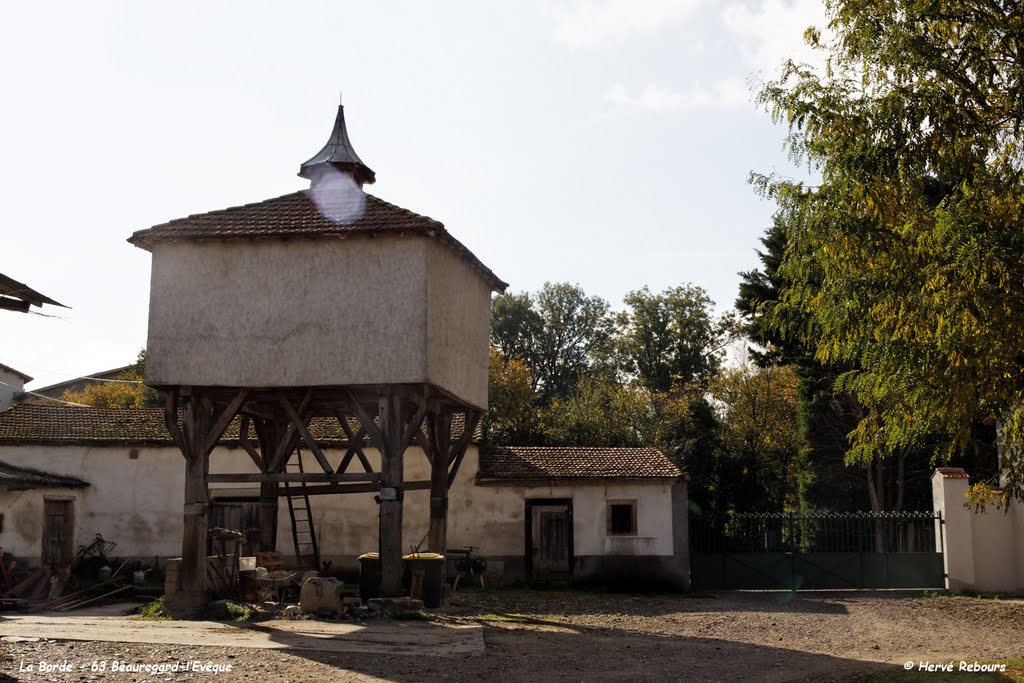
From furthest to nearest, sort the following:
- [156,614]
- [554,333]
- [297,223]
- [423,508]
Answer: [554,333] → [423,508] → [297,223] → [156,614]

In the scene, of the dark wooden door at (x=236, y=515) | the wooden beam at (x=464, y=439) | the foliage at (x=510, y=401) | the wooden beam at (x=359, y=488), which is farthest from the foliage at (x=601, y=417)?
the wooden beam at (x=359, y=488)

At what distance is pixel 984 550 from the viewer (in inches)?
966

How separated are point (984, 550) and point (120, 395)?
39.6 metres

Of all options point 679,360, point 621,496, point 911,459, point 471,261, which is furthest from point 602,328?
point 471,261

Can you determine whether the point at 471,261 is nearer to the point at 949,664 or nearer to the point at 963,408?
the point at 963,408

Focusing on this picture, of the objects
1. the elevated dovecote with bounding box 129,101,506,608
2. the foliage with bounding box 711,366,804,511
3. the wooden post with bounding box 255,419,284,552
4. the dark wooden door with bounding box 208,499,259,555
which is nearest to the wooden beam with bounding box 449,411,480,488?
the elevated dovecote with bounding box 129,101,506,608

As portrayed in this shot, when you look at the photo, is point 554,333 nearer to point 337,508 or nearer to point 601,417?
point 601,417

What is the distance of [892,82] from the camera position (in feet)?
45.7

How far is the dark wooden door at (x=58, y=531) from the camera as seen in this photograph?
2549 cm

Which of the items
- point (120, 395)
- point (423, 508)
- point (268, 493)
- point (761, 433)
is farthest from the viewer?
point (120, 395)

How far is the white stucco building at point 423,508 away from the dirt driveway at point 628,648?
4.05 m

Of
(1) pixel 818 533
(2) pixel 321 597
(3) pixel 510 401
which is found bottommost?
(2) pixel 321 597

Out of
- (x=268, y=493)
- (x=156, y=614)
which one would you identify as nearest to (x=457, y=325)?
(x=268, y=493)

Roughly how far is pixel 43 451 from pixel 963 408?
22.3m
